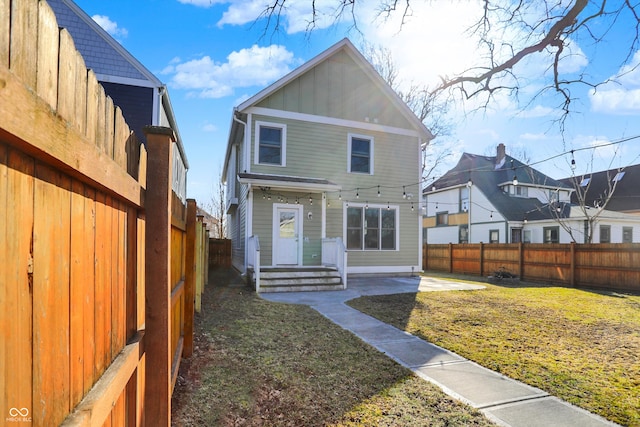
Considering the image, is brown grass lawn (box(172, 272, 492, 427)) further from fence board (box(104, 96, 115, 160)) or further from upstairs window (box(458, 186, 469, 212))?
upstairs window (box(458, 186, 469, 212))

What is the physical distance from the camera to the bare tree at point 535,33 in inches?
227

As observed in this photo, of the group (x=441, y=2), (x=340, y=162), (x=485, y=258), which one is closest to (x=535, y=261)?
(x=485, y=258)

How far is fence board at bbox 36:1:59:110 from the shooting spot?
80cm

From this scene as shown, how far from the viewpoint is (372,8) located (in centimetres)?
661

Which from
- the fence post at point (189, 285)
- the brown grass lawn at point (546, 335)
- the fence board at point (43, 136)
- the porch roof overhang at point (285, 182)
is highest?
the porch roof overhang at point (285, 182)

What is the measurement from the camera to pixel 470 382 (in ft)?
11.6

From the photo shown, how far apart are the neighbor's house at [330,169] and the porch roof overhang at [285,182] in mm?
30

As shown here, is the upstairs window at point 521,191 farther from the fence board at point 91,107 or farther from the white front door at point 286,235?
the fence board at point 91,107

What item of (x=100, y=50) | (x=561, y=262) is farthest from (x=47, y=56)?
(x=561, y=262)

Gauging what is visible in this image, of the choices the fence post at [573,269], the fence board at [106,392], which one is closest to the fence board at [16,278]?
the fence board at [106,392]

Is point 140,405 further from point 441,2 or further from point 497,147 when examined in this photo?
point 497,147

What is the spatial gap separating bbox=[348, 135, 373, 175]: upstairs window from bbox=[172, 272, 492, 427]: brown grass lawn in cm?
767

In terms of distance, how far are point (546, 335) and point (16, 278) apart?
21.1ft

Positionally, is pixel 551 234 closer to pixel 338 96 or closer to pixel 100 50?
pixel 338 96
